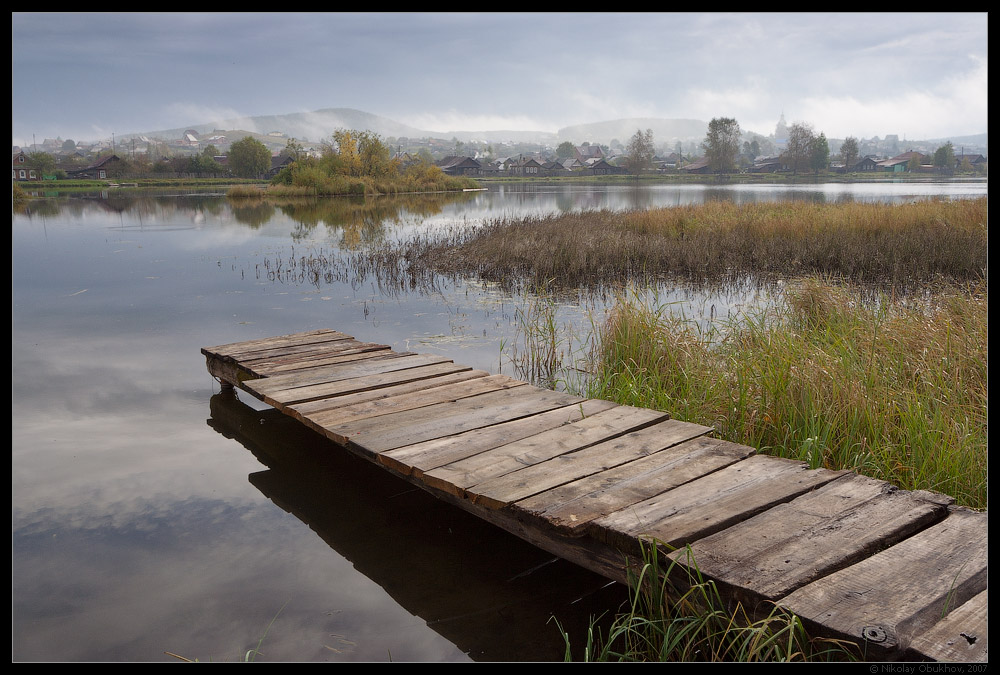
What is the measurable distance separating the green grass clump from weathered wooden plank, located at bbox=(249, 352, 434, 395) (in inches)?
55.1

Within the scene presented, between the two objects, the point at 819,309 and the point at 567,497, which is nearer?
the point at 567,497

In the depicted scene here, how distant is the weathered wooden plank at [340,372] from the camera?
475 centimetres

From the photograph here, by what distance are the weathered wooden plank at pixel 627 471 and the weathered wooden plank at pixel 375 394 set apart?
1.59 meters

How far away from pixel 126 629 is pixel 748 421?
341 cm

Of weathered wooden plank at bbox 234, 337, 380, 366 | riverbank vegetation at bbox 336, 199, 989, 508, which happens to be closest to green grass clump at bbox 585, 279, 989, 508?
riverbank vegetation at bbox 336, 199, 989, 508

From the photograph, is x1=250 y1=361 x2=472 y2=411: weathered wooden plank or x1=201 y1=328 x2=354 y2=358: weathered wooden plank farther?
x1=201 y1=328 x2=354 y2=358: weathered wooden plank

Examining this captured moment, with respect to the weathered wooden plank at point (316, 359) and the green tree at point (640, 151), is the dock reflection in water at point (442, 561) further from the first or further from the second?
the green tree at point (640, 151)

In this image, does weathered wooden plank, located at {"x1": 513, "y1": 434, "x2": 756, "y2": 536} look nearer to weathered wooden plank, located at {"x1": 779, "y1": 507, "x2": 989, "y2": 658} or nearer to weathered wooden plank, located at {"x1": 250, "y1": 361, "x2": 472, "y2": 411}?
weathered wooden plank, located at {"x1": 779, "y1": 507, "x2": 989, "y2": 658}

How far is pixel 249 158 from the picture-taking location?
73.7 metres

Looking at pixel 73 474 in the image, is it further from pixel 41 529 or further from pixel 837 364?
pixel 837 364

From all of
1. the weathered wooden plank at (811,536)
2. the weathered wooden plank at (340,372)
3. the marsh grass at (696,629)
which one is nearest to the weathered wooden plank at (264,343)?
the weathered wooden plank at (340,372)

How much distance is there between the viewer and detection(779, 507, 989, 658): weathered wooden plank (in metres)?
1.97
